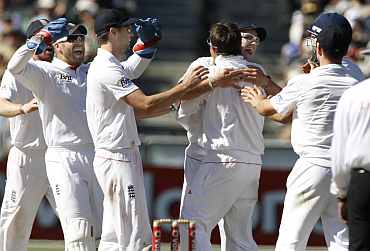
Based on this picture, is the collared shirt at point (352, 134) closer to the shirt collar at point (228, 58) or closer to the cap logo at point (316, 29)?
the cap logo at point (316, 29)

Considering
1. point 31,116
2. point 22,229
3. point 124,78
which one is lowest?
point 22,229

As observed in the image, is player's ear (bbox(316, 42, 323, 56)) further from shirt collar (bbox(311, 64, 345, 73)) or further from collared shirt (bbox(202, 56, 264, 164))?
collared shirt (bbox(202, 56, 264, 164))

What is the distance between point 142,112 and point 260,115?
3.11 ft

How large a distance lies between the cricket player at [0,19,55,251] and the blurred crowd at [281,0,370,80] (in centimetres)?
612

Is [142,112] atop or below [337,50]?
below

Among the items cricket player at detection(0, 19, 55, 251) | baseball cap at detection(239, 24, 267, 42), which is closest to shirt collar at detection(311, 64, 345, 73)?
baseball cap at detection(239, 24, 267, 42)

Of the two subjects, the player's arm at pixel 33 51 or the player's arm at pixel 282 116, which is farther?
the player's arm at pixel 33 51

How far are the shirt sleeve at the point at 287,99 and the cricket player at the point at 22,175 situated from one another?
8.39 ft

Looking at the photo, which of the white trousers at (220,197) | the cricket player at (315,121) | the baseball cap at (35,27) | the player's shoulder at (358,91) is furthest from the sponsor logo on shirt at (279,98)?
the baseball cap at (35,27)

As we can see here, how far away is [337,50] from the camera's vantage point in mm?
9125

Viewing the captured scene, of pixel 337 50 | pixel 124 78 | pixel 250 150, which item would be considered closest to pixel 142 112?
pixel 124 78

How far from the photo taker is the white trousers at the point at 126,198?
379 inches

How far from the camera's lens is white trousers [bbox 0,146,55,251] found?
1101 centimetres

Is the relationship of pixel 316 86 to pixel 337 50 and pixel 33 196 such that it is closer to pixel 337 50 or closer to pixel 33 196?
pixel 337 50
